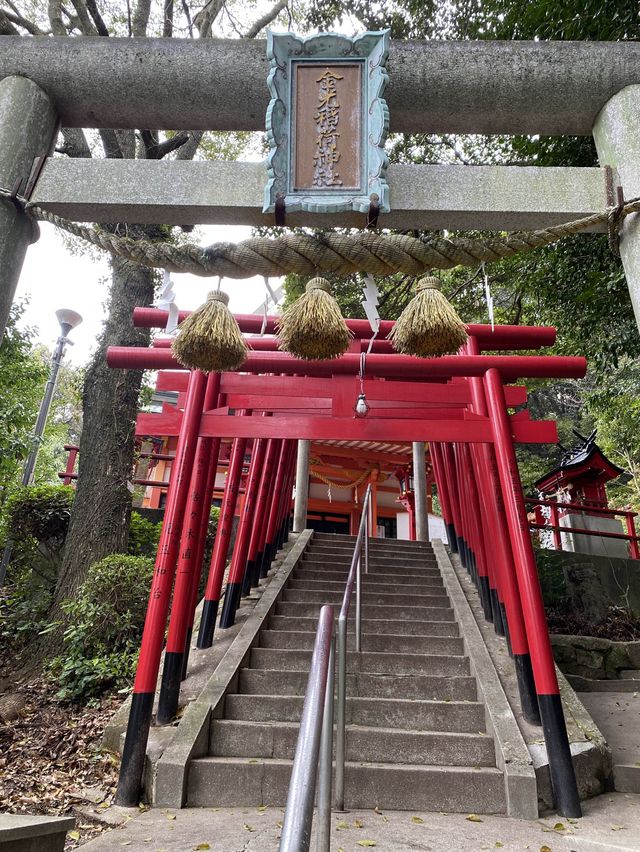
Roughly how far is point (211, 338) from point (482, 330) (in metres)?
3.78

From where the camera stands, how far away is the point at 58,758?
4.66 m

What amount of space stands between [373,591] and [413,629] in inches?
47.8

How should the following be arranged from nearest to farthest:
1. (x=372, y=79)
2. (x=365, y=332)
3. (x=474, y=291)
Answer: (x=372, y=79), (x=365, y=332), (x=474, y=291)

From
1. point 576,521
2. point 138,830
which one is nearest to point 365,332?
point 138,830

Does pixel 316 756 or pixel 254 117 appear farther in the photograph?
pixel 254 117

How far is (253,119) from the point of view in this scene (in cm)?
290

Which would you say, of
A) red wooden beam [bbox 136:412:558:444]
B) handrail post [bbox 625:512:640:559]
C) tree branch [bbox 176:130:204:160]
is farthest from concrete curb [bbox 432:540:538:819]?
tree branch [bbox 176:130:204:160]

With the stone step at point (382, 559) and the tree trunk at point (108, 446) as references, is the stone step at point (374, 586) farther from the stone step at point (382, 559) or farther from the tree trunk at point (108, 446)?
the tree trunk at point (108, 446)

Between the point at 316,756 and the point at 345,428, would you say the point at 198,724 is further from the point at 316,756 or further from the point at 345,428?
the point at 316,756

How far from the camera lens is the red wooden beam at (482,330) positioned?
550 cm

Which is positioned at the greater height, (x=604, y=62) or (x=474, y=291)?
(x=474, y=291)

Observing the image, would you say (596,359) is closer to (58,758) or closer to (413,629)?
(413,629)

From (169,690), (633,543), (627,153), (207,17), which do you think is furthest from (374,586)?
(207,17)

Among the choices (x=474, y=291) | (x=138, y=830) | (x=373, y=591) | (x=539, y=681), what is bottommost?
(x=138, y=830)
